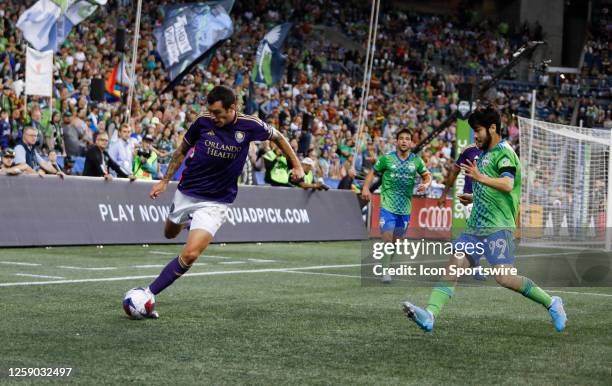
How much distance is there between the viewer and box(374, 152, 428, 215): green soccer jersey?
1551 cm

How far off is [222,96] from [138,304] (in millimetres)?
2062

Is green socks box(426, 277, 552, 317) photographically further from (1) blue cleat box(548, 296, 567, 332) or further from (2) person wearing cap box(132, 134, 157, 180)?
(2) person wearing cap box(132, 134, 157, 180)

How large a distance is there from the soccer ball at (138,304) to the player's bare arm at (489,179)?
10.2 ft

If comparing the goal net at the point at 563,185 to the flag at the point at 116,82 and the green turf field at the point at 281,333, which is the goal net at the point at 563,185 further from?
the flag at the point at 116,82

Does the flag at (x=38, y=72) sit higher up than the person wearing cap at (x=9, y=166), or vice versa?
the flag at (x=38, y=72)

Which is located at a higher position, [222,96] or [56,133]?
[222,96]

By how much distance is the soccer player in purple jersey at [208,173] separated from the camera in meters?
9.77

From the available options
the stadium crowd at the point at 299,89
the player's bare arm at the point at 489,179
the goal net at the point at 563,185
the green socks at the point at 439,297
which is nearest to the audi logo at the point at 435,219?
the stadium crowd at the point at 299,89

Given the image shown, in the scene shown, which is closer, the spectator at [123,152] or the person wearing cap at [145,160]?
the spectator at [123,152]

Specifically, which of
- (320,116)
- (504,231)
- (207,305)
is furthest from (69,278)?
(320,116)

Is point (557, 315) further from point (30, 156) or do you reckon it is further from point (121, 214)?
point (30, 156)

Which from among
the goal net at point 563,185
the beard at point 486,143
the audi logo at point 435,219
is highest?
the beard at point 486,143

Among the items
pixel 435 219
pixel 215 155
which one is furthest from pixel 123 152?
pixel 215 155

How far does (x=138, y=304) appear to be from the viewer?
9.49 metres
